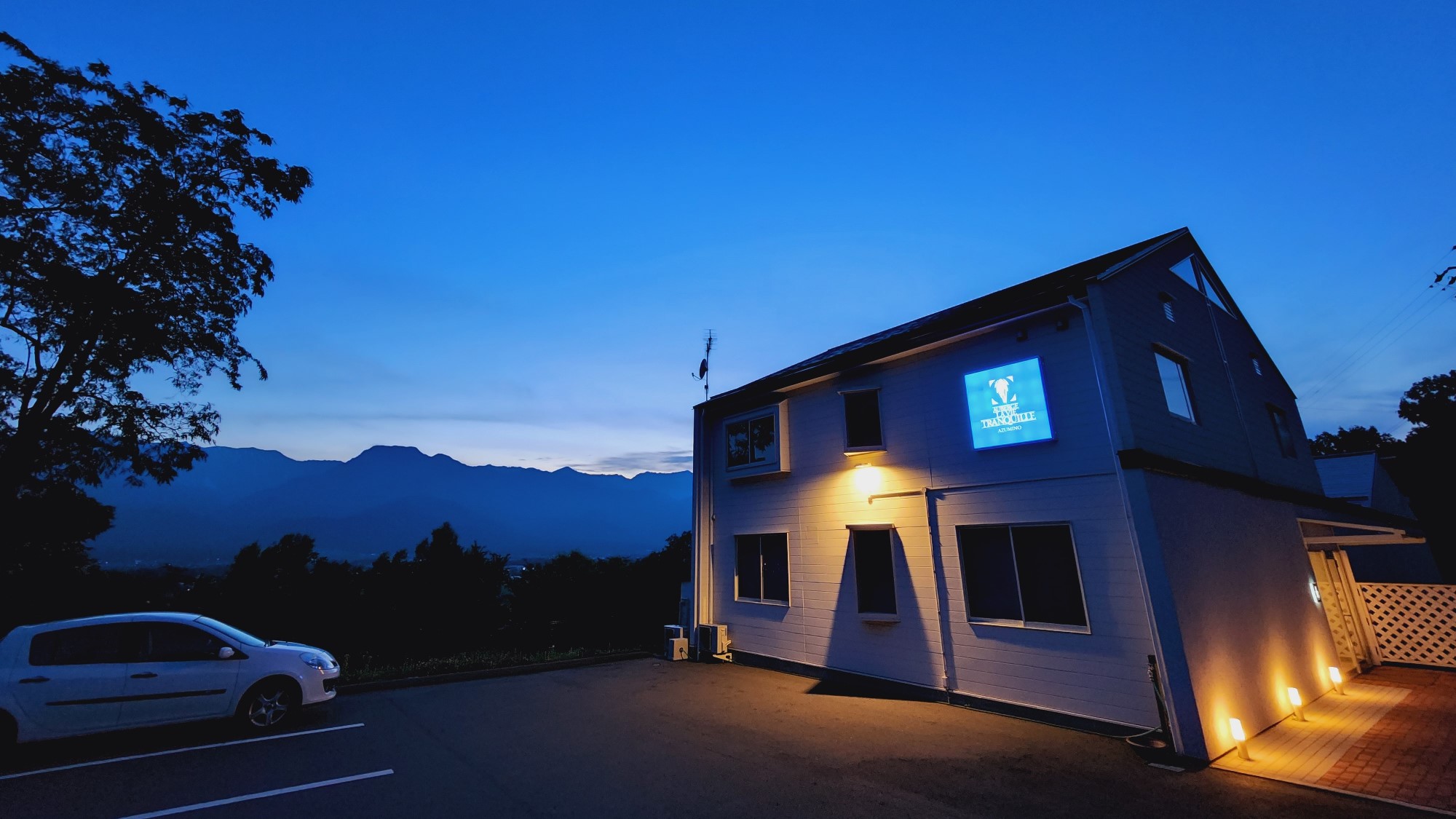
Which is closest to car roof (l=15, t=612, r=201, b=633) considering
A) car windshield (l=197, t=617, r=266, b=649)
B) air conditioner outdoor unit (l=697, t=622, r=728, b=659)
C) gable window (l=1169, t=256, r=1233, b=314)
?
car windshield (l=197, t=617, r=266, b=649)

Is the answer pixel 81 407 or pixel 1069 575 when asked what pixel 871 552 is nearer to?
pixel 1069 575

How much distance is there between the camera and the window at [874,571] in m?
9.82

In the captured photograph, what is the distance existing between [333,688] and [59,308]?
10.9 meters

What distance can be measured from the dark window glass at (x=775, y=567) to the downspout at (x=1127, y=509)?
653 cm

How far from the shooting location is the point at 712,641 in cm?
1264

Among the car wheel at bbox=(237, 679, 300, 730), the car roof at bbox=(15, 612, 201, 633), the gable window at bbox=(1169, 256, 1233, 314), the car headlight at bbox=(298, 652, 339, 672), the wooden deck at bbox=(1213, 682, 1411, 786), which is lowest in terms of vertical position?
the wooden deck at bbox=(1213, 682, 1411, 786)

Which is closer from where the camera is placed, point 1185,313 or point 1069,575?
point 1069,575

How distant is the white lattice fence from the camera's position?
36.1 feet

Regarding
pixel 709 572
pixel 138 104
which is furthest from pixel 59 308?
pixel 709 572

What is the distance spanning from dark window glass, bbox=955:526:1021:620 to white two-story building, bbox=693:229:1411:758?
0.03 m

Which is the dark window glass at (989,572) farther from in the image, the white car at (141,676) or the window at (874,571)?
the white car at (141,676)

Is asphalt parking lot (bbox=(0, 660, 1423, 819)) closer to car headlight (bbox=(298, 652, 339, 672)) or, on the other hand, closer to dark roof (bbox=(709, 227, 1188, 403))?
car headlight (bbox=(298, 652, 339, 672))

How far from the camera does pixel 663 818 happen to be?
4.79m

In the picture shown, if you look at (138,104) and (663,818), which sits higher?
(138,104)
